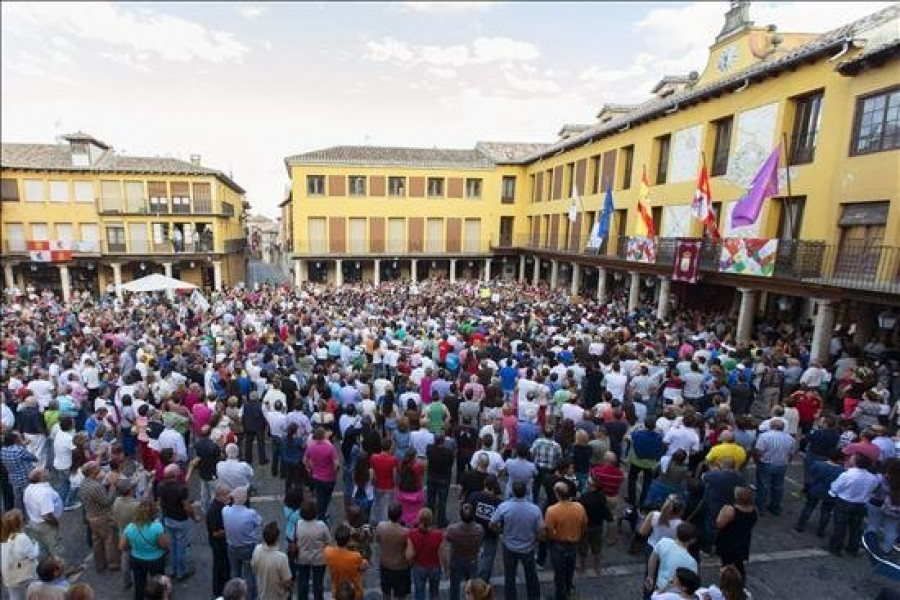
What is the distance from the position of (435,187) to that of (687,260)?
20.7 metres

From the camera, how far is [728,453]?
635cm

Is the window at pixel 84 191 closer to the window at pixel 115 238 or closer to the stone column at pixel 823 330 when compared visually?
the window at pixel 115 238

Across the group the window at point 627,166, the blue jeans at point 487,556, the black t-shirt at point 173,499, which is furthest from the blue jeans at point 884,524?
the window at point 627,166

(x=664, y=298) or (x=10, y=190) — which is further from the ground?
(x=10, y=190)

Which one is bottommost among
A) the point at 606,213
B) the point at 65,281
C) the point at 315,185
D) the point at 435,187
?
the point at 65,281

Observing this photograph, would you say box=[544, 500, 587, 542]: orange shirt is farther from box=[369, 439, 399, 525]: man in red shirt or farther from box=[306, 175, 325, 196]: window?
box=[306, 175, 325, 196]: window

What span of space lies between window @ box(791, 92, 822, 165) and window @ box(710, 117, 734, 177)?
247cm

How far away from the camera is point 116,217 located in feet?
99.6

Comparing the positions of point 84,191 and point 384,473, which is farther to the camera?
point 84,191

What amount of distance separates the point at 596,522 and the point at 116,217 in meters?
33.8

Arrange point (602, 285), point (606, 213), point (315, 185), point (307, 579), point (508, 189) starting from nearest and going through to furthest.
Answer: point (307, 579) < point (606, 213) < point (602, 285) < point (315, 185) < point (508, 189)

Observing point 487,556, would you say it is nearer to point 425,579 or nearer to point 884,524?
point 425,579

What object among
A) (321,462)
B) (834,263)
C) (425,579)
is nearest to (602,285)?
(834,263)

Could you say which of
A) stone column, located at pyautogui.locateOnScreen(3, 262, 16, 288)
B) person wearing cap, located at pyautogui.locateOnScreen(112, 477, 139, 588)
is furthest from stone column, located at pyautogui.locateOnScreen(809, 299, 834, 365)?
stone column, located at pyautogui.locateOnScreen(3, 262, 16, 288)
